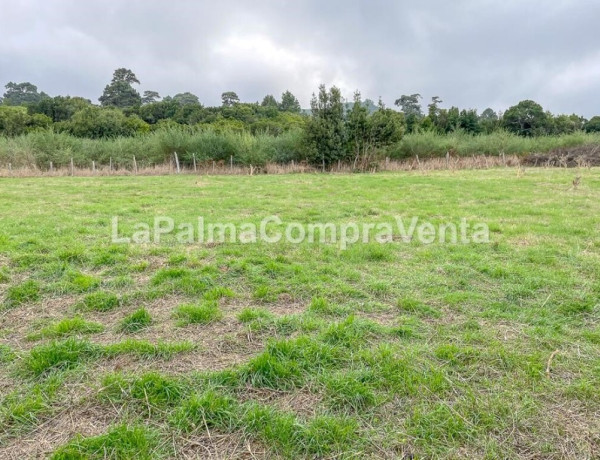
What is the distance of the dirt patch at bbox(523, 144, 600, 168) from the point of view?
2170cm

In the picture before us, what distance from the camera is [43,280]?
138 inches

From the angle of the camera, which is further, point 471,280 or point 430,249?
point 430,249

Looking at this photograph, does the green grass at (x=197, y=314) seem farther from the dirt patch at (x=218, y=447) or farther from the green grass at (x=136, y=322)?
the dirt patch at (x=218, y=447)

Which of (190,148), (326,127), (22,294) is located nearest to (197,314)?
(22,294)

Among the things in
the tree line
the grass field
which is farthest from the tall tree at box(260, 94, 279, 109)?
the grass field

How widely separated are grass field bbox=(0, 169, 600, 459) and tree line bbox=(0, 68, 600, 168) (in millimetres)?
17110

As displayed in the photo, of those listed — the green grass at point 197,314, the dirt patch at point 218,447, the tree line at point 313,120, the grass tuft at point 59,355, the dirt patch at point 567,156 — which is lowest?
the dirt patch at point 218,447

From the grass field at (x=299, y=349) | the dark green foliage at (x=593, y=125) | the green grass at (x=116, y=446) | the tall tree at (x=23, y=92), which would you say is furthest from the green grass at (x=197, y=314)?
the tall tree at (x=23, y=92)

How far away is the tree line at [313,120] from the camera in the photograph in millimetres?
20766

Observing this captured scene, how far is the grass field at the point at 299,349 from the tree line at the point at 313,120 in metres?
17.1

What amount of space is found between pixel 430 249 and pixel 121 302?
3.74 metres

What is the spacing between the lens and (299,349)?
2322mm

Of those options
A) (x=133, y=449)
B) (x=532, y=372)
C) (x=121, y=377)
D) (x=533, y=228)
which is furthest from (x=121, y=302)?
(x=533, y=228)

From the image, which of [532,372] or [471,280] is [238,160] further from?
[532,372]
